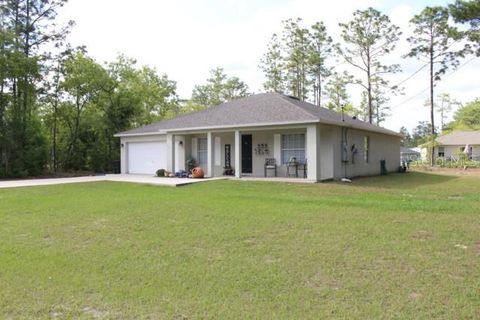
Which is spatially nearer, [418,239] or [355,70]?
[418,239]

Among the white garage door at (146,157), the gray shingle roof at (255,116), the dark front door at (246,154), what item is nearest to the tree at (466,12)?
Answer: the gray shingle roof at (255,116)

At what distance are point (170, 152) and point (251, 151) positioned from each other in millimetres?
3756

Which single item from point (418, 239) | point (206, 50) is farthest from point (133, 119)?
point (418, 239)

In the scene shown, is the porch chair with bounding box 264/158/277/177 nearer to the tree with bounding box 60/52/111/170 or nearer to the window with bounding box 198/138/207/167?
the window with bounding box 198/138/207/167

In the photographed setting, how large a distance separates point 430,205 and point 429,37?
2584cm

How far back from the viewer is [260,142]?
1702 cm

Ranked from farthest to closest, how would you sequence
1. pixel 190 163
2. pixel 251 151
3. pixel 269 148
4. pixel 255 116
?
pixel 190 163 < pixel 251 151 < pixel 269 148 < pixel 255 116

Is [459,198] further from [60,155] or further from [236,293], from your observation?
[60,155]

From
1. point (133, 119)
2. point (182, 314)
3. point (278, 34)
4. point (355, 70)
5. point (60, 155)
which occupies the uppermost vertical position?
point (278, 34)

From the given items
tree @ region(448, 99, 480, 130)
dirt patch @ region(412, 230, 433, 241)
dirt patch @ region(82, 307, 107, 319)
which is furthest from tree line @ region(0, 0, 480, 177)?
tree @ region(448, 99, 480, 130)

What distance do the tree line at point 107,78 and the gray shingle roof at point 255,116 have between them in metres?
4.76

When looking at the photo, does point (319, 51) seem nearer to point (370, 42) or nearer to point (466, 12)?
point (370, 42)

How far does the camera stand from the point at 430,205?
8.59m

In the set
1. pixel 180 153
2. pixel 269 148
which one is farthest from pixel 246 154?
pixel 180 153
